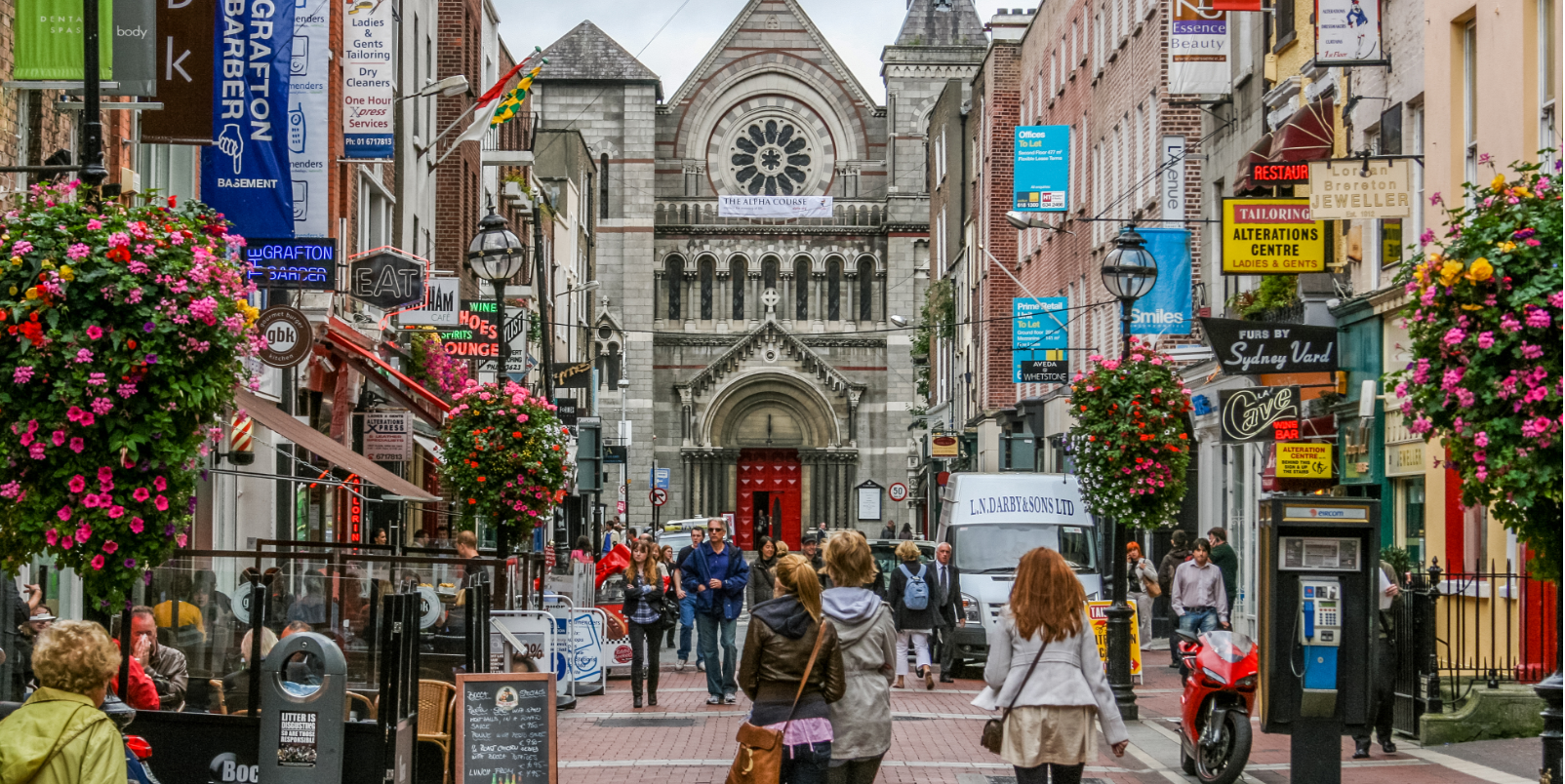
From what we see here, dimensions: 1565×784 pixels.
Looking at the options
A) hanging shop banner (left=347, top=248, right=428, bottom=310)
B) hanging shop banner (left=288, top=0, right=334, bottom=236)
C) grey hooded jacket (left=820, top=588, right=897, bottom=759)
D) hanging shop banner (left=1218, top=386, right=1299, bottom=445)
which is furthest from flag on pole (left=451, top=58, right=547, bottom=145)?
grey hooded jacket (left=820, top=588, right=897, bottom=759)

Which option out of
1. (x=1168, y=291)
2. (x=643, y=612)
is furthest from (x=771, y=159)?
(x=643, y=612)

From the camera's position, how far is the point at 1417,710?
13969mm

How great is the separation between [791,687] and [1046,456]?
32344mm

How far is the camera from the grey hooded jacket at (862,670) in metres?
9.15

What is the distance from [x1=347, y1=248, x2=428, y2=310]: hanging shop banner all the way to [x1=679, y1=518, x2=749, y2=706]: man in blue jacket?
6473mm

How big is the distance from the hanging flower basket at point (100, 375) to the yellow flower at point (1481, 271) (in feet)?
18.2

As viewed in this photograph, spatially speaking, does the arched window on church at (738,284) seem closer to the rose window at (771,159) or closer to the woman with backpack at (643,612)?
the rose window at (771,159)

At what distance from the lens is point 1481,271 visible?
816 cm

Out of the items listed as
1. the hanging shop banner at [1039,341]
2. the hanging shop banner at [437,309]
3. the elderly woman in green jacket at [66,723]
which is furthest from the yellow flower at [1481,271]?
the hanging shop banner at [1039,341]

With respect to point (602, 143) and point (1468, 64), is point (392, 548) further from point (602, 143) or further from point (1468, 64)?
point (602, 143)

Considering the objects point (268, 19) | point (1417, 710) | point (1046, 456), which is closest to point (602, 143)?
point (1046, 456)

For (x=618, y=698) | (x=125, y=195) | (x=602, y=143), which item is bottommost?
(x=618, y=698)

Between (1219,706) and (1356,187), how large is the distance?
810cm

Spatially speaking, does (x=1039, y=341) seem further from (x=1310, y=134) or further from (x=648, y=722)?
(x=648, y=722)
